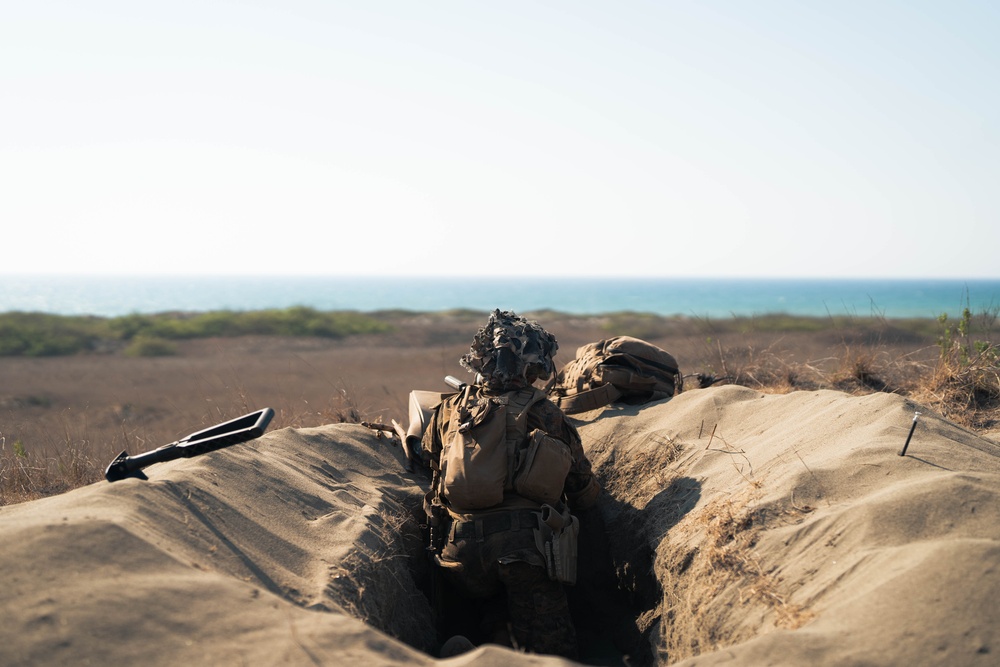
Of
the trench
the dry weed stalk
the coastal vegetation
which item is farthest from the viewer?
the coastal vegetation

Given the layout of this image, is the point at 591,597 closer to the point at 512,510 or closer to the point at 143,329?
the point at 512,510

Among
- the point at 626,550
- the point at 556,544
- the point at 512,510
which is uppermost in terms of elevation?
the point at 512,510

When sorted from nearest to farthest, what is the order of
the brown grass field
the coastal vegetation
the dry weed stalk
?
the dry weed stalk < the brown grass field < the coastal vegetation

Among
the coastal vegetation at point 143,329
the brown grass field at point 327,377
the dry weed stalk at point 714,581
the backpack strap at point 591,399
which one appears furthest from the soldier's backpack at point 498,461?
the coastal vegetation at point 143,329

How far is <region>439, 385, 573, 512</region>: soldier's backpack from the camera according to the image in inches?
142

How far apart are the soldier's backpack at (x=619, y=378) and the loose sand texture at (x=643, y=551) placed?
71 centimetres

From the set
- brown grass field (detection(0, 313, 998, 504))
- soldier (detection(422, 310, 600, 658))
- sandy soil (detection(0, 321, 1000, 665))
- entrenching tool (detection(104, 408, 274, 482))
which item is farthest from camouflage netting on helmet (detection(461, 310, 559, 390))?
brown grass field (detection(0, 313, 998, 504))

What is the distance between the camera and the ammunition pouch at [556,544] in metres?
3.55

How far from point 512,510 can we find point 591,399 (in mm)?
1859

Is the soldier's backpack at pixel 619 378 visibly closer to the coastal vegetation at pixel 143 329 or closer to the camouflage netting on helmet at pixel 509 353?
the camouflage netting on helmet at pixel 509 353

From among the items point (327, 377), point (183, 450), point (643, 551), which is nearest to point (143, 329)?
point (327, 377)

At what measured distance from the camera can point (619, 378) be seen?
17.8 ft

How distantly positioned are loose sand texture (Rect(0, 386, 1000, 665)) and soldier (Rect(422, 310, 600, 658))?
12.9 inches

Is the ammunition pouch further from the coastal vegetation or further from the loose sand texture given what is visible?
the coastal vegetation
